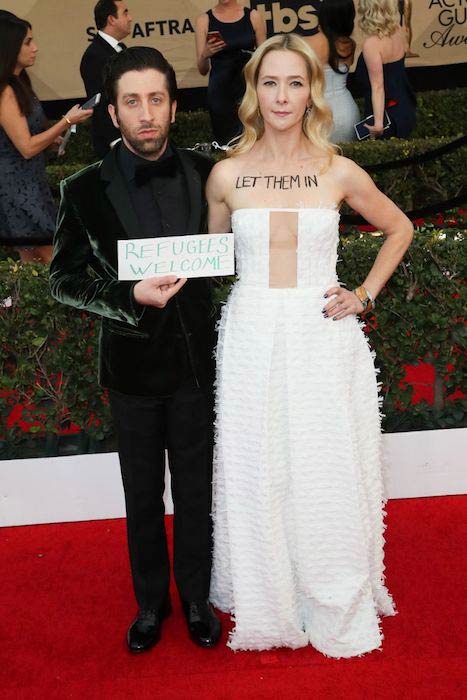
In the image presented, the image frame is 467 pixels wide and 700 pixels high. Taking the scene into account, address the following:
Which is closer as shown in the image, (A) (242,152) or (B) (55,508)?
(A) (242,152)

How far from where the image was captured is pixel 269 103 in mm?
2664

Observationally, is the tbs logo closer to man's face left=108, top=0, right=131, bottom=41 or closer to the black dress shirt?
man's face left=108, top=0, right=131, bottom=41

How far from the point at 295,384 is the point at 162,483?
0.65m

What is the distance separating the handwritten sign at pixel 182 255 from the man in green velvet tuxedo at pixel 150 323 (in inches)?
2.1

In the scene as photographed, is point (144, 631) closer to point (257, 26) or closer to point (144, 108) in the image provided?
point (144, 108)

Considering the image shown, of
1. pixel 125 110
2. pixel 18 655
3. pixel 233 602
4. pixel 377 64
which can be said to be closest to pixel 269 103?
pixel 125 110

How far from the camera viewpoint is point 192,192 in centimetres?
274

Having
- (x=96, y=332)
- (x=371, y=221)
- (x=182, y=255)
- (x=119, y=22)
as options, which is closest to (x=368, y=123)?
(x=119, y=22)

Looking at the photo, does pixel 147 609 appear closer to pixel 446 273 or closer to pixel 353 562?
pixel 353 562

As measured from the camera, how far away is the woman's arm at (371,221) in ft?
9.11

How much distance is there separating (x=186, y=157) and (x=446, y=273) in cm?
172

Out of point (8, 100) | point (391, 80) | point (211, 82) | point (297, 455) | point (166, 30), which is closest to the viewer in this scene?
point (297, 455)

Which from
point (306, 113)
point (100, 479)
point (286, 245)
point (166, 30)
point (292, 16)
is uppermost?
point (306, 113)

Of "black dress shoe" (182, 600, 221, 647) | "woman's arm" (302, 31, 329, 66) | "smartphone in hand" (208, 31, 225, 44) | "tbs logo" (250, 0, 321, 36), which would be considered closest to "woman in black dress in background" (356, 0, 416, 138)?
"woman's arm" (302, 31, 329, 66)
